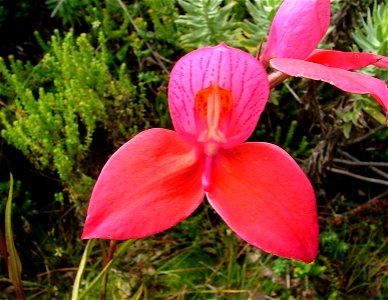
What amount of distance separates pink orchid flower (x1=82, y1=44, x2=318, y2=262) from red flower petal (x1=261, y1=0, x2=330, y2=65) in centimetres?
7

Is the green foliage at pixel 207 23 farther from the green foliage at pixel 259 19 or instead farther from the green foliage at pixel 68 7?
the green foliage at pixel 68 7

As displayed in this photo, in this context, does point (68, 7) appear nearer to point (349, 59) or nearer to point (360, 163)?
point (360, 163)

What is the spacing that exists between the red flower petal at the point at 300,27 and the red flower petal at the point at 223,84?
68 millimetres

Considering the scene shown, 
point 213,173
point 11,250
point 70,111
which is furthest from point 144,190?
point 70,111

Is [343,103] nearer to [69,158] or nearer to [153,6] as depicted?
[153,6]

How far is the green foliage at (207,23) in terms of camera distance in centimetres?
146

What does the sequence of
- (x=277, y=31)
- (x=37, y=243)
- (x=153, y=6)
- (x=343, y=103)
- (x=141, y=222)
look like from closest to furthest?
(x=141, y=222), (x=277, y=31), (x=343, y=103), (x=153, y=6), (x=37, y=243)

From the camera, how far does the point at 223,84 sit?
0.82 metres

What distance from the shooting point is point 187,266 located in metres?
1.75

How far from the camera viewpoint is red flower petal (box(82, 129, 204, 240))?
0.71m

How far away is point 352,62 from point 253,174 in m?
0.24

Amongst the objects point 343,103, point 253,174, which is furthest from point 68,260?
point 253,174

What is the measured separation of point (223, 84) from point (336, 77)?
0.22 m

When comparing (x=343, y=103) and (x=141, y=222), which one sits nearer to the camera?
(x=141, y=222)
